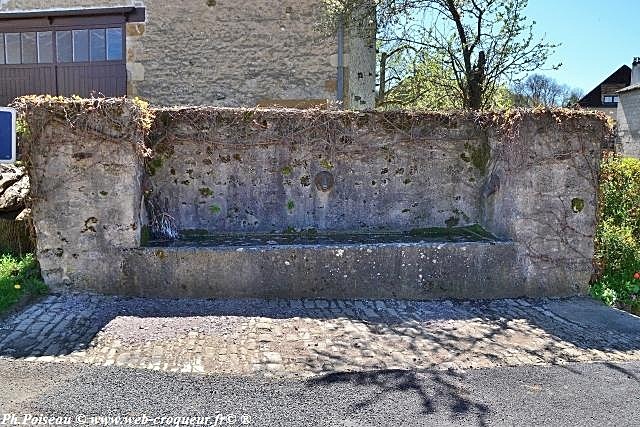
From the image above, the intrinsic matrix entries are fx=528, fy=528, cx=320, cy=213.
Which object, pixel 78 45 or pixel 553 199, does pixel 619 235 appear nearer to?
pixel 553 199

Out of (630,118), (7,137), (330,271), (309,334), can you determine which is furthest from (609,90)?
(7,137)

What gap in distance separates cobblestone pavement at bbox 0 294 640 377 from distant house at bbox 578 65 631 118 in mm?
45659

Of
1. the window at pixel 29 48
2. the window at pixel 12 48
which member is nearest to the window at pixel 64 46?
the window at pixel 29 48

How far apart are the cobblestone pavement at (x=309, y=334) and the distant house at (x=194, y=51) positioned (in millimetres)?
6599

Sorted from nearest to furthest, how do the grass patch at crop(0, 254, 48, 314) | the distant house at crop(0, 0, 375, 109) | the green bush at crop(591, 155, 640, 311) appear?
the grass patch at crop(0, 254, 48, 314) < the green bush at crop(591, 155, 640, 311) < the distant house at crop(0, 0, 375, 109)

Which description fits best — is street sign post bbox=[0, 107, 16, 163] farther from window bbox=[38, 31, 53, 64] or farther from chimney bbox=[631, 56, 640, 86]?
chimney bbox=[631, 56, 640, 86]

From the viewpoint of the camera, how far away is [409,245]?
18.5ft

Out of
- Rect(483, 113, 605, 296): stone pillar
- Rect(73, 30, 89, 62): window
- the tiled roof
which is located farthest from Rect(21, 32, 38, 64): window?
the tiled roof

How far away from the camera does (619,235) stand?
21.4ft

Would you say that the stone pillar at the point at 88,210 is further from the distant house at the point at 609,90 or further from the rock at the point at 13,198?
the distant house at the point at 609,90

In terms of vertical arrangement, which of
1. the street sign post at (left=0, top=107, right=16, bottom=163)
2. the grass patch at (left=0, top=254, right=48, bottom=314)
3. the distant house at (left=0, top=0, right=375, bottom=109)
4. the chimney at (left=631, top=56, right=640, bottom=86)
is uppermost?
the chimney at (left=631, top=56, right=640, bottom=86)

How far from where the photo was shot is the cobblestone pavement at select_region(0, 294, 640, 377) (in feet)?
12.9

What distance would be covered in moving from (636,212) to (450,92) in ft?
15.0

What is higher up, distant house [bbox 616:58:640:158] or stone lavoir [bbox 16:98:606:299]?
distant house [bbox 616:58:640:158]
